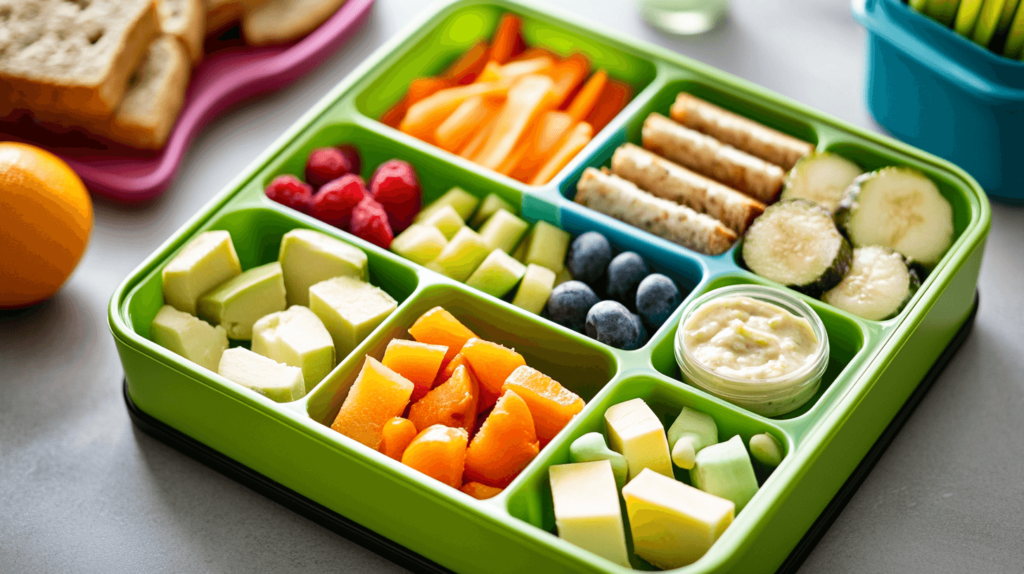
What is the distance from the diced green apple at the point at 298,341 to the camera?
2436 mm

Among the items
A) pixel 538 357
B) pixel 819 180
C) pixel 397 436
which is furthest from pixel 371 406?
pixel 819 180

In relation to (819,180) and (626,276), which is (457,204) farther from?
(819,180)

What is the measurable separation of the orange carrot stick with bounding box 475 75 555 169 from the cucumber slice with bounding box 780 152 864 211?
72 cm

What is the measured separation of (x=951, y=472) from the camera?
249 centimetres

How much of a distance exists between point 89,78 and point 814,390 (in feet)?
6.74

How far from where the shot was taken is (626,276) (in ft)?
8.61

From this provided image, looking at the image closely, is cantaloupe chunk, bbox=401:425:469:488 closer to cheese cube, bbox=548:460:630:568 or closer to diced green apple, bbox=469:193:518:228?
cheese cube, bbox=548:460:630:568

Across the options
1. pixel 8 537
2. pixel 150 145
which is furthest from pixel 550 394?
pixel 150 145

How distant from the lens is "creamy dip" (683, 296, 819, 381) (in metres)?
2.34

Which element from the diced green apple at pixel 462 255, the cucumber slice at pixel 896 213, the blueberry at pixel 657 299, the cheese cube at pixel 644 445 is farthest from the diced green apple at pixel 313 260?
the cucumber slice at pixel 896 213

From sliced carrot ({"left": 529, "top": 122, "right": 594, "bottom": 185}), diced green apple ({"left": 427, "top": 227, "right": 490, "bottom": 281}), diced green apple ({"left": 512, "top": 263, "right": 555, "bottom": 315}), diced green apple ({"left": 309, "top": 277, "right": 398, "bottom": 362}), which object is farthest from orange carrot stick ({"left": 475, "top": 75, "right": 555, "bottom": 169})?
diced green apple ({"left": 309, "top": 277, "right": 398, "bottom": 362})

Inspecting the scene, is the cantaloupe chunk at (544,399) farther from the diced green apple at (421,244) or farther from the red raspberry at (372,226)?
the red raspberry at (372,226)

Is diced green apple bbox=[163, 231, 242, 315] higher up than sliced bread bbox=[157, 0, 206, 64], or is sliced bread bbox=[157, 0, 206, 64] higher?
sliced bread bbox=[157, 0, 206, 64]

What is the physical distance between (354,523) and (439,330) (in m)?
0.44
